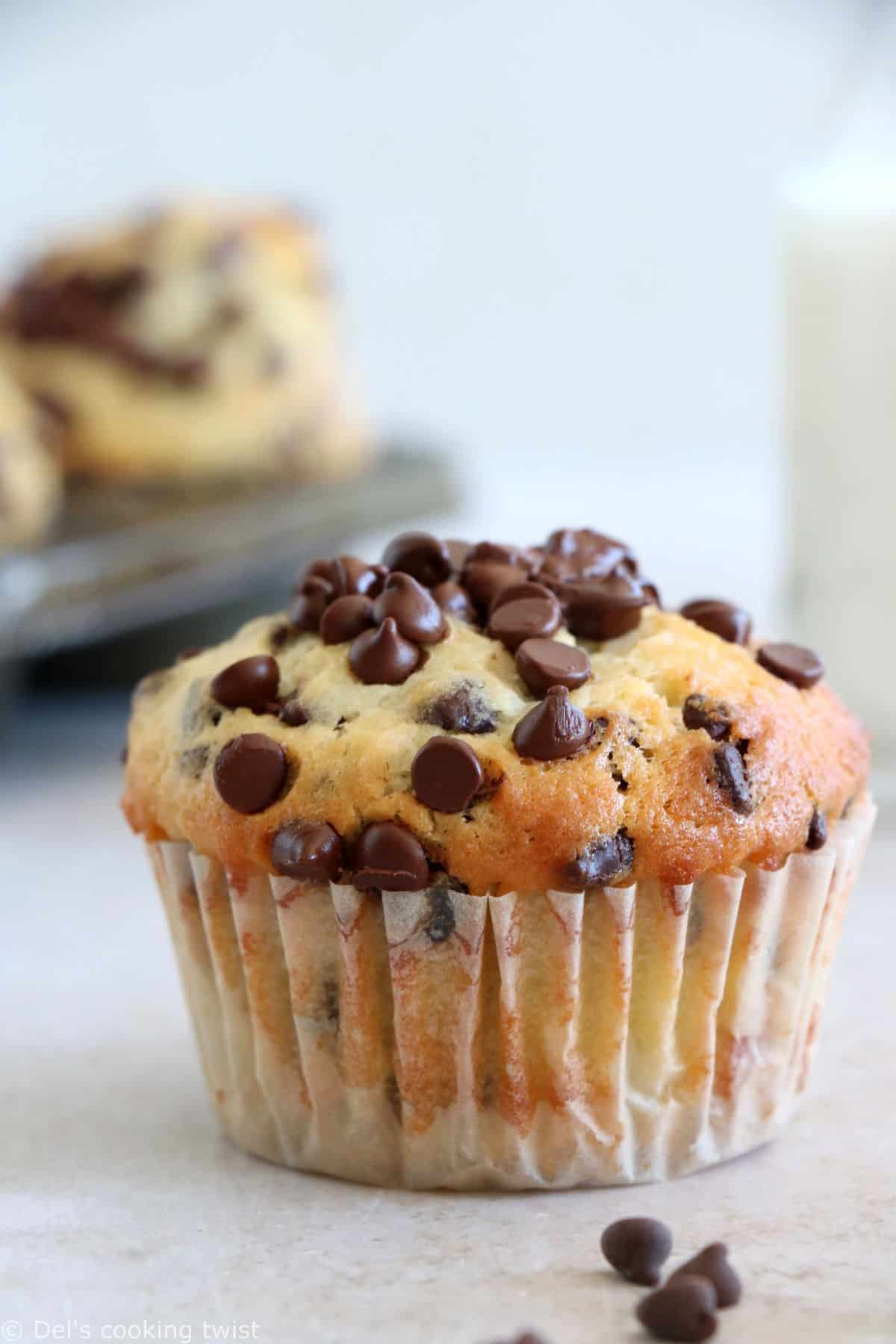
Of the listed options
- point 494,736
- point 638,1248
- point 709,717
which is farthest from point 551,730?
point 638,1248

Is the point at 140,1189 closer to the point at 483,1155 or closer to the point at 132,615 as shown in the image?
the point at 483,1155

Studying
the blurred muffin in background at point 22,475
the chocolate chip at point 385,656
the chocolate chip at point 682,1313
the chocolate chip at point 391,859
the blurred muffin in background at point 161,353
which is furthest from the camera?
the blurred muffin in background at point 161,353

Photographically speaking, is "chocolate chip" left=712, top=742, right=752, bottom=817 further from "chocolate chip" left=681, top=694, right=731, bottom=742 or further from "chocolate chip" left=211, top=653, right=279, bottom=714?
"chocolate chip" left=211, top=653, right=279, bottom=714

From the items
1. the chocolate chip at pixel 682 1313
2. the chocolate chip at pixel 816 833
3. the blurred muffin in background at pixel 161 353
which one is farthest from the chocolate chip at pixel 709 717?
the blurred muffin in background at pixel 161 353

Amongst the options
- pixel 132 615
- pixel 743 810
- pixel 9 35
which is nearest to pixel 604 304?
pixel 9 35

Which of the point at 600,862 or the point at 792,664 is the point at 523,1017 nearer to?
the point at 600,862

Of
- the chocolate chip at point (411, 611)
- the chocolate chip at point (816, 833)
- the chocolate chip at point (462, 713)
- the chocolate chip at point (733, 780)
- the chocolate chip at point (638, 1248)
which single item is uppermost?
the chocolate chip at point (411, 611)

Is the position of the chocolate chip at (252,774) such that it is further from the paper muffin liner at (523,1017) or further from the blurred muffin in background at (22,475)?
the blurred muffin in background at (22,475)
